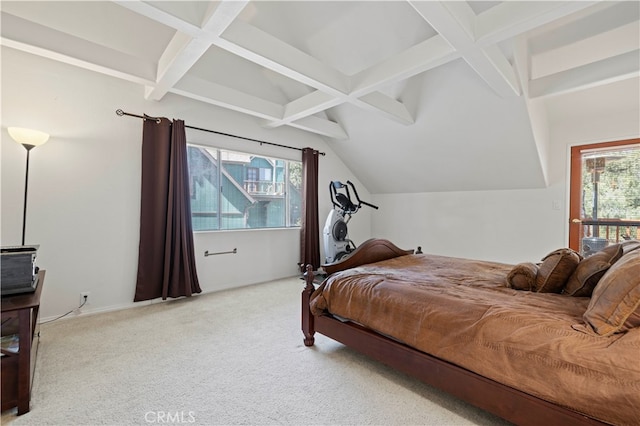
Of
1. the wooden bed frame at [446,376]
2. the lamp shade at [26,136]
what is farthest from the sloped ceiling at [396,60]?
the wooden bed frame at [446,376]

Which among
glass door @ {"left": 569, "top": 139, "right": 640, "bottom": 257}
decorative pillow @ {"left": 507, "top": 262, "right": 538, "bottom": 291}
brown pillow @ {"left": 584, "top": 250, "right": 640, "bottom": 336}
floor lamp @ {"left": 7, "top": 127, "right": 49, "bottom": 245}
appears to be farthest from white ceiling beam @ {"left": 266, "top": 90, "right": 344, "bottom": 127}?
glass door @ {"left": 569, "top": 139, "right": 640, "bottom": 257}

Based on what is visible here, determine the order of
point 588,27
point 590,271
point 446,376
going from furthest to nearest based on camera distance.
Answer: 1. point 588,27
2. point 590,271
3. point 446,376

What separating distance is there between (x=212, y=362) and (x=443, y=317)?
160cm

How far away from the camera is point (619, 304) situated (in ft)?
3.93

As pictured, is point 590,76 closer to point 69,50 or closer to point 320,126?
point 320,126

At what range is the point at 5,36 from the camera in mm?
2143

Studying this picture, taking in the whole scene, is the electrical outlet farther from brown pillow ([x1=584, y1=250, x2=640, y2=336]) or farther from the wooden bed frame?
brown pillow ([x1=584, y1=250, x2=640, y2=336])

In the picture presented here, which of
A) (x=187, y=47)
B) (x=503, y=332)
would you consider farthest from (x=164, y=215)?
(x=503, y=332)

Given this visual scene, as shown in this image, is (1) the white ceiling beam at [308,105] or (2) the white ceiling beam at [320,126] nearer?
(1) the white ceiling beam at [308,105]

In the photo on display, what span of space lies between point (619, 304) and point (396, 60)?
2.30 metres

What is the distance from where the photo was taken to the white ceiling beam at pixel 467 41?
6.02 feet

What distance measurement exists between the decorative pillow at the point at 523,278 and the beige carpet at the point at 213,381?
0.81m

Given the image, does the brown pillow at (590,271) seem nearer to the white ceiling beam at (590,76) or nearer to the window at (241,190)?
the white ceiling beam at (590,76)

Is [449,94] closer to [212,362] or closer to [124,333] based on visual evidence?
[212,362]
